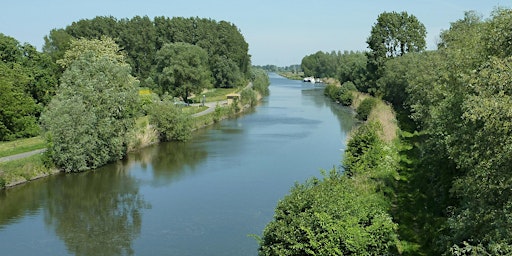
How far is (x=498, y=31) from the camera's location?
38.7 ft

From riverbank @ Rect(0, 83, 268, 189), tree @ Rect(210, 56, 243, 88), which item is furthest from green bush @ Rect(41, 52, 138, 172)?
tree @ Rect(210, 56, 243, 88)

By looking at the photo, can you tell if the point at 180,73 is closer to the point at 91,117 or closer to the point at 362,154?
the point at 91,117

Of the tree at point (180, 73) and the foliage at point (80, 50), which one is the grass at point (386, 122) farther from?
the foliage at point (80, 50)

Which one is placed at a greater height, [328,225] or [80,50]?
[80,50]

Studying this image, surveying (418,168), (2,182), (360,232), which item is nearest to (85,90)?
(2,182)

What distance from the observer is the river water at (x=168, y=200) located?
16625 millimetres

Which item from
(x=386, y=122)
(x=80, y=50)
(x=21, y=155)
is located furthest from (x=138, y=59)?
(x=386, y=122)

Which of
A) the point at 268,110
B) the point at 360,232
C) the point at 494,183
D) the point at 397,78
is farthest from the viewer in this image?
the point at 268,110

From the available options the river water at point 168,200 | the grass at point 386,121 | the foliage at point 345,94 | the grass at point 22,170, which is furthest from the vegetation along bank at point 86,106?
the grass at point 386,121

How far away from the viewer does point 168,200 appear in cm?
2159

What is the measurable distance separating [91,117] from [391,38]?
4144 cm

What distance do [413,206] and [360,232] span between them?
258 inches

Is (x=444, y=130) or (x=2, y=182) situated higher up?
(x=444, y=130)

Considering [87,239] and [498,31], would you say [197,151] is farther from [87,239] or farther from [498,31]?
[498,31]
